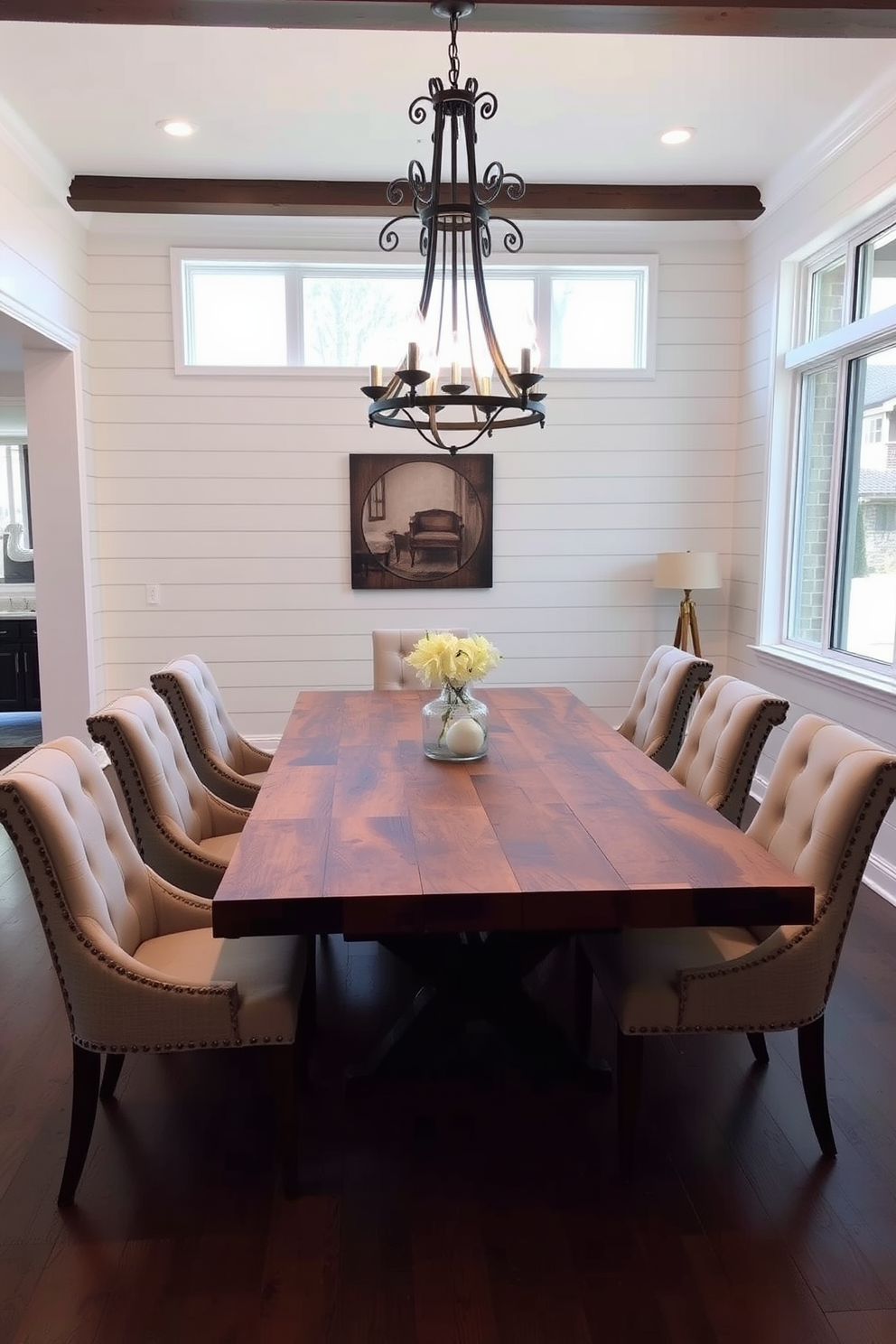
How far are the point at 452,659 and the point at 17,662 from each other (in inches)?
Answer: 210

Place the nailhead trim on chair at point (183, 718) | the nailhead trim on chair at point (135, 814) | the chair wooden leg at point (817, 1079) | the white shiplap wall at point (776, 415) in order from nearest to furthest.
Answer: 1. the chair wooden leg at point (817, 1079)
2. the nailhead trim on chair at point (135, 814)
3. the nailhead trim on chair at point (183, 718)
4. the white shiplap wall at point (776, 415)

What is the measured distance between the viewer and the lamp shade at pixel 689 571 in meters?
4.99

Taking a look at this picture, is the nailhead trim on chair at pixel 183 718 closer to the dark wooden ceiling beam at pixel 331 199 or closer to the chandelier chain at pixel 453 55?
the chandelier chain at pixel 453 55

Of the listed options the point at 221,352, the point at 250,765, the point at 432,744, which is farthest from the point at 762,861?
the point at 221,352

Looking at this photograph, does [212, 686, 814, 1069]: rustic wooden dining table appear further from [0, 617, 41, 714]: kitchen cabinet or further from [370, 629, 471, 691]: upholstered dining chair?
[0, 617, 41, 714]: kitchen cabinet

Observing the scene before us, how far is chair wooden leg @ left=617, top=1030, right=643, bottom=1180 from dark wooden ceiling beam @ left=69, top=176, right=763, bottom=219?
4.17 metres

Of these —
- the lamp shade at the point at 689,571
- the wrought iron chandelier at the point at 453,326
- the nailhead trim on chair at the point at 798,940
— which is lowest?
the nailhead trim on chair at the point at 798,940

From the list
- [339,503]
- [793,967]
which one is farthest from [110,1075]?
[339,503]

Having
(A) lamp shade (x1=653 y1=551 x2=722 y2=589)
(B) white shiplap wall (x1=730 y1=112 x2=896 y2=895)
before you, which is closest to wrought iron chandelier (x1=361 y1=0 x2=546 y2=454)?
(B) white shiplap wall (x1=730 y1=112 x2=896 y2=895)

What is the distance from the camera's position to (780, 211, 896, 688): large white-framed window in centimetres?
397

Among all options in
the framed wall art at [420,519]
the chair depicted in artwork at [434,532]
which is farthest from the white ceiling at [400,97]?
the chair depicted in artwork at [434,532]

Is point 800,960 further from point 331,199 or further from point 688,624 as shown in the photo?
point 331,199

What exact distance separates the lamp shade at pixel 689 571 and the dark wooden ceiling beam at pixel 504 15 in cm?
250

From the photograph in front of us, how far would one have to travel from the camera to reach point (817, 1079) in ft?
6.96
